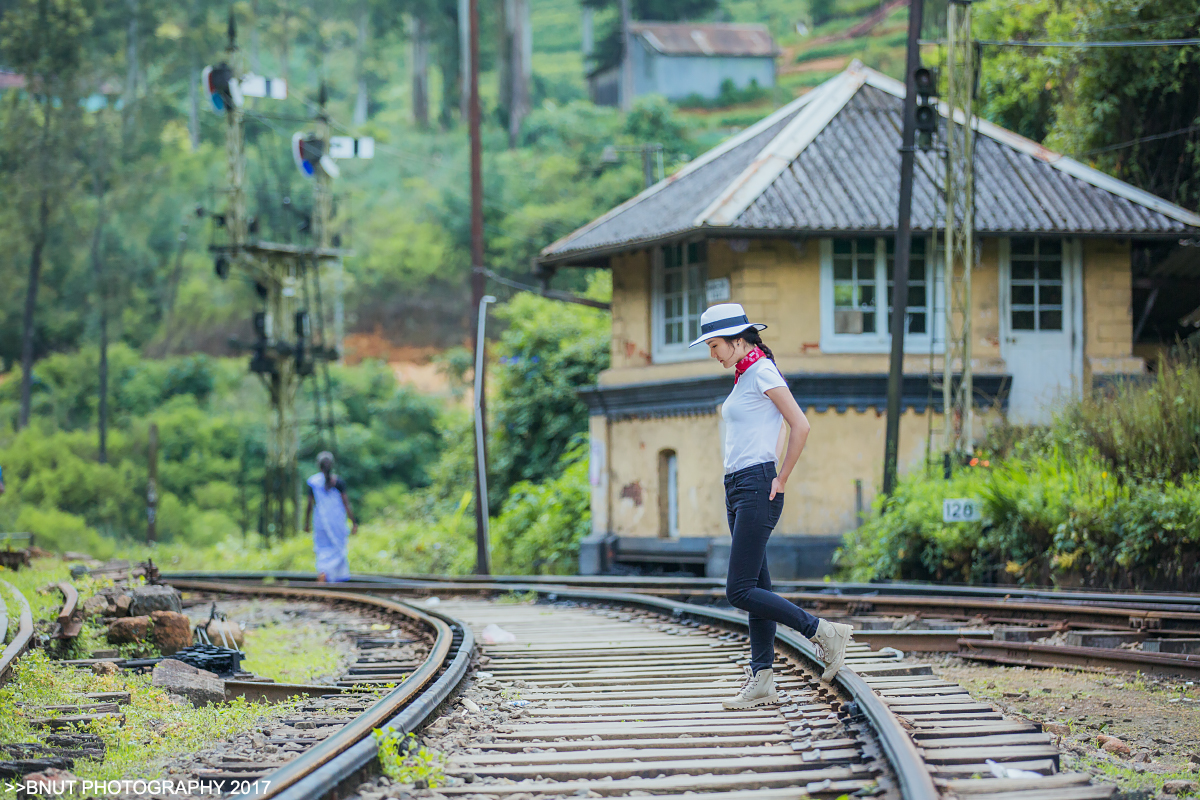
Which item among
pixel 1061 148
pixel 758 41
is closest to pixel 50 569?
pixel 1061 148

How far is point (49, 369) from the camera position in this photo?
166ft

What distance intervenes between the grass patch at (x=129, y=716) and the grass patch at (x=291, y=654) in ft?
4.12

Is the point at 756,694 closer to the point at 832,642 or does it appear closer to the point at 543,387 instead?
the point at 832,642

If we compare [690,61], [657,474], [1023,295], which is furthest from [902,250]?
[690,61]

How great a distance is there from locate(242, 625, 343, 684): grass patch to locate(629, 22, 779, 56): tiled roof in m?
55.1

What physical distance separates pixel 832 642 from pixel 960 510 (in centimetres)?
845

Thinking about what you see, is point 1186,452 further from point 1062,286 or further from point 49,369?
point 49,369

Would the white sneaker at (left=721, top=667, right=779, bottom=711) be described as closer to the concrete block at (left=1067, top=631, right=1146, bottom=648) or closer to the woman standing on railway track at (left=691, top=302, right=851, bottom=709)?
the woman standing on railway track at (left=691, top=302, right=851, bottom=709)

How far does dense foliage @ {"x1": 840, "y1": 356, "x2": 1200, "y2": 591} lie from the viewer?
1203 cm

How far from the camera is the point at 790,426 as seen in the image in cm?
619

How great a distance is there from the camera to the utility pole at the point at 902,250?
16375mm

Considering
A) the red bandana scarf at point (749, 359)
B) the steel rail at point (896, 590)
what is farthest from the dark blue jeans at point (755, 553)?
the steel rail at point (896, 590)

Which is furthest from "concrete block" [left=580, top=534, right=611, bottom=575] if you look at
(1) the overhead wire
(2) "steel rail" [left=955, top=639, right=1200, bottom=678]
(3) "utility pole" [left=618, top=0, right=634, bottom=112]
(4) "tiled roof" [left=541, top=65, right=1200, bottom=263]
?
(3) "utility pole" [left=618, top=0, right=634, bottom=112]

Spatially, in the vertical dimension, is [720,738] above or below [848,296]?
below
